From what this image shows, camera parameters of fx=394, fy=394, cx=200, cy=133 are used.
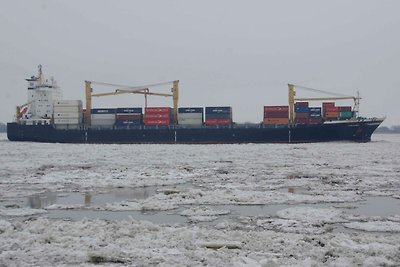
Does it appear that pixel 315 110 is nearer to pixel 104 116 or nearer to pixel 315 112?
pixel 315 112

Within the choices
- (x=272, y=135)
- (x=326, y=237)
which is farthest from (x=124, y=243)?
(x=272, y=135)

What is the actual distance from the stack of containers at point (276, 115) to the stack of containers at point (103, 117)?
22.7m

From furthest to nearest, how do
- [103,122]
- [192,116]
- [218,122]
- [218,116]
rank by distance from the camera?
[103,122] < [192,116] < [218,116] < [218,122]

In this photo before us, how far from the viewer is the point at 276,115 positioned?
55875mm

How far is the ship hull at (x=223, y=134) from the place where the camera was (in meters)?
52.6

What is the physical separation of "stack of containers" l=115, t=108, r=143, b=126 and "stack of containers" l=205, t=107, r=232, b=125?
10010 millimetres

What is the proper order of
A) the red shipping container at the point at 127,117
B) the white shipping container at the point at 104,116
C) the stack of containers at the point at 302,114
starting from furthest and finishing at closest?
the white shipping container at the point at 104,116
the red shipping container at the point at 127,117
the stack of containers at the point at 302,114

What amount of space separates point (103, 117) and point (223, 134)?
1877 cm

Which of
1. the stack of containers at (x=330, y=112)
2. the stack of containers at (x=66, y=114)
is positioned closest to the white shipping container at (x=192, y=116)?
the stack of containers at (x=66, y=114)

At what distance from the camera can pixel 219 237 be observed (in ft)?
20.9

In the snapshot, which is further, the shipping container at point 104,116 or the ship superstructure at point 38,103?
the ship superstructure at point 38,103

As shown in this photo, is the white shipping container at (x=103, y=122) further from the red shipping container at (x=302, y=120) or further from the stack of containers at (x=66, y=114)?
the red shipping container at (x=302, y=120)

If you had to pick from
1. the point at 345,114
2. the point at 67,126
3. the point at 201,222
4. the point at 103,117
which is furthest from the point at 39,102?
the point at 201,222

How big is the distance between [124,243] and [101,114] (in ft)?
183
